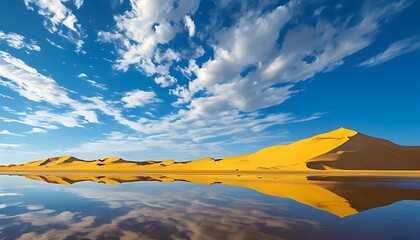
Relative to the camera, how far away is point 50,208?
1042 centimetres

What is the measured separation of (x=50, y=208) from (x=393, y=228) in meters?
11.8

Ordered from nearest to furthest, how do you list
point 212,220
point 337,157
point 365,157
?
point 212,220 < point 337,157 < point 365,157

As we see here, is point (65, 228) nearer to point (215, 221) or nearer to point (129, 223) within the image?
point (129, 223)

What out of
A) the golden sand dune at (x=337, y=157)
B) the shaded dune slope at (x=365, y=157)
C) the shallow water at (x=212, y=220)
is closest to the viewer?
the shallow water at (x=212, y=220)

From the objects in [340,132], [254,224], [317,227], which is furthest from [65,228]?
[340,132]

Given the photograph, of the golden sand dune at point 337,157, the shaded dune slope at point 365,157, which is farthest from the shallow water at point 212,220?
the shaded dune slope at point 365,157

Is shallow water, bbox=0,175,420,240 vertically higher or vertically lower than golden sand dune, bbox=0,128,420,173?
lower

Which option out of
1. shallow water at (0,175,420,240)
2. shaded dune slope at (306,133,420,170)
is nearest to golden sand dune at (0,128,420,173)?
shaded dune slope at (306,133,420,170)

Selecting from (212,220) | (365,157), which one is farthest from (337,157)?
(212,220)

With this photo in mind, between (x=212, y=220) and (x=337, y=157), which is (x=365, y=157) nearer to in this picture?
(x=337, y=157)

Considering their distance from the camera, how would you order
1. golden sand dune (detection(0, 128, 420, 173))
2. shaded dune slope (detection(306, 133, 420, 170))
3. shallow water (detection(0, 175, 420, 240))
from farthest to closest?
golden sand dune (detection(0, 128, 420, 173)) < shaded dune slope (detection(306, 133, 420, 170)) < shallow water (detection(0, 175, 420, 240))

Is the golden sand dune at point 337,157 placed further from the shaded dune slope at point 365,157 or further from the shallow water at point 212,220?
the shallow water at point 212,220

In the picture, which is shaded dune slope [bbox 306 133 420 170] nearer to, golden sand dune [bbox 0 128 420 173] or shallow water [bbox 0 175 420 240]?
golden sand dune [bbox 0 128 420 173]

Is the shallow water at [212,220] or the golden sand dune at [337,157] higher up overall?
the golden sand dune at [337,157]
